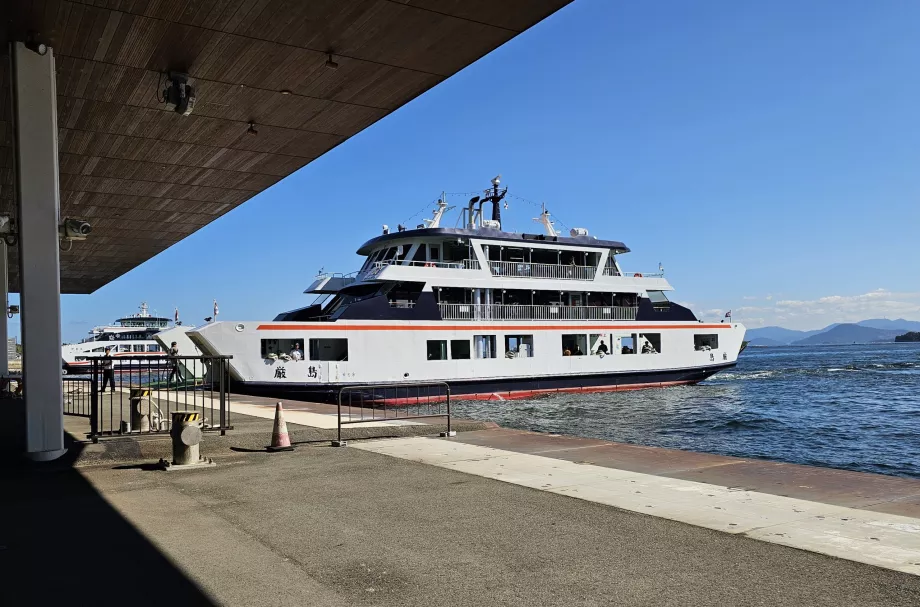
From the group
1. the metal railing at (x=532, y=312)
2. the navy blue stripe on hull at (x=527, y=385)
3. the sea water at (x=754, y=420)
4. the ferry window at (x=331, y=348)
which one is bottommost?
the sea water at (x=754, y=420)

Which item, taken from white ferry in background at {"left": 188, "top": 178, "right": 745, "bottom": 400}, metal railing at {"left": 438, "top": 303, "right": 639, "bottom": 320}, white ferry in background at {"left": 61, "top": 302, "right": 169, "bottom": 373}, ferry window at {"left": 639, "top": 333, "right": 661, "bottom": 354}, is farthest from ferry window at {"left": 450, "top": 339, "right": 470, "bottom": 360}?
white ferry in background at {"left": 61, "top": 302, "right": 169, "bottom": 373}

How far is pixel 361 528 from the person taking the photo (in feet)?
17.0

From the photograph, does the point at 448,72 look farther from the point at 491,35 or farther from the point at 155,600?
the point at 155,600

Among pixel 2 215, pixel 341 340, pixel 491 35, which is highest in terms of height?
pixel 491 35

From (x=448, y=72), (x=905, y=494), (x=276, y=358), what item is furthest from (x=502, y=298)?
(x=905, y=494)

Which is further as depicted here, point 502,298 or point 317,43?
point 502,298

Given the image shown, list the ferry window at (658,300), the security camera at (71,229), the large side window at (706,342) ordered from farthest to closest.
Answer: the ferry window at (658,300), the large side window at (706,342), the security camera at (71,229)

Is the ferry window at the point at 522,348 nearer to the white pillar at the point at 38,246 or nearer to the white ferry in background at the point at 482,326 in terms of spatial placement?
the white ferry in background at the point at 482,326

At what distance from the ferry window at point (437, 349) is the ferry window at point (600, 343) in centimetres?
750

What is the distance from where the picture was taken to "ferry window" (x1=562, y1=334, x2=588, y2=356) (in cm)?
3039

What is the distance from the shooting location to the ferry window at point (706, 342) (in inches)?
1380

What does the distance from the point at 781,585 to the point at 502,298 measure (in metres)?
25.3

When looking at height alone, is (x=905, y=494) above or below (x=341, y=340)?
below

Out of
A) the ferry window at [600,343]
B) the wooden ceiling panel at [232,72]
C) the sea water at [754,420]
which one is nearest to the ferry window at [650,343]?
the sea water at [754,420]
